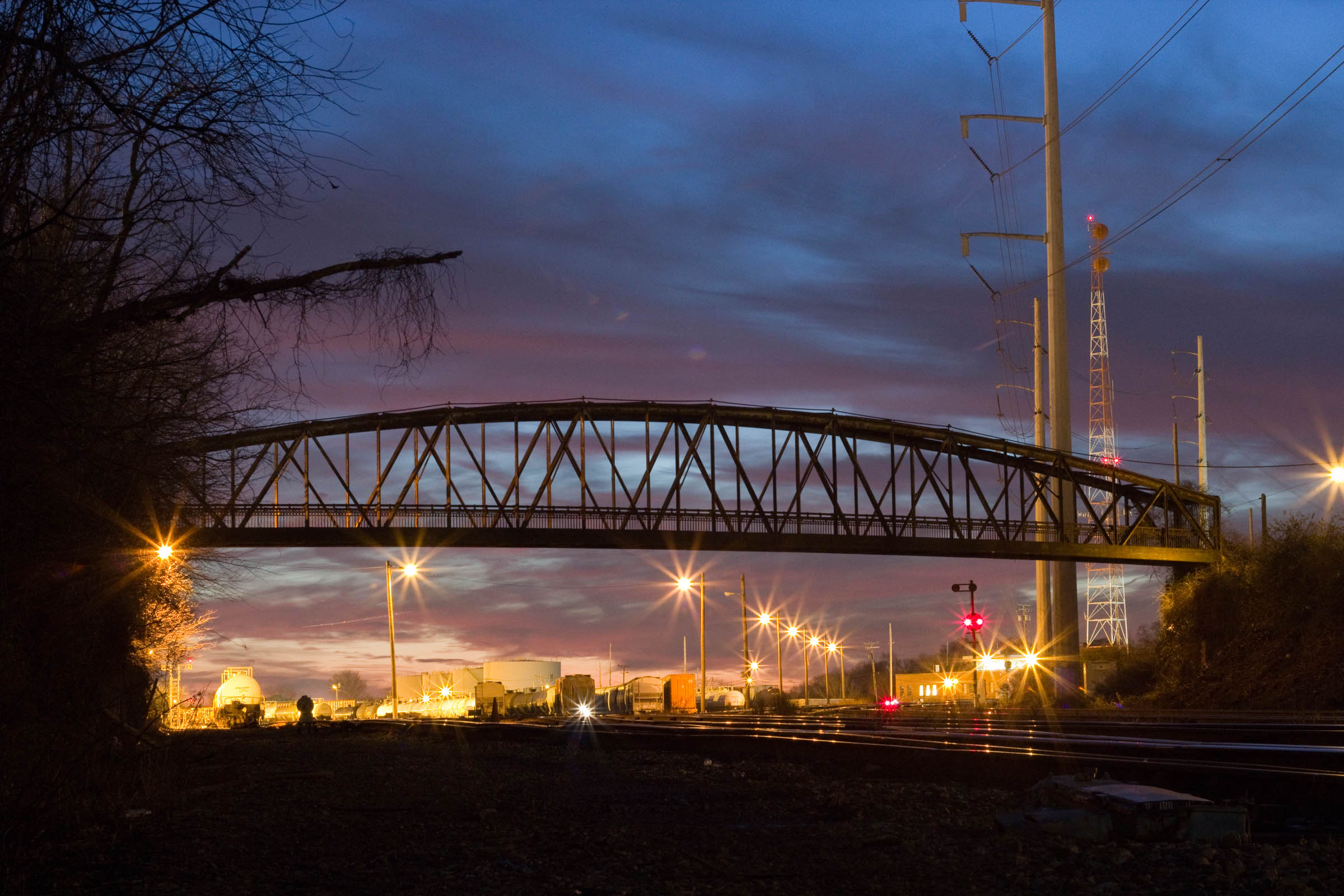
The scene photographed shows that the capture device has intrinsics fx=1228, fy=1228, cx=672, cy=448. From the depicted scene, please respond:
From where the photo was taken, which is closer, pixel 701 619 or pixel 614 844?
pixel 614 844

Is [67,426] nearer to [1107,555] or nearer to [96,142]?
[96,142]

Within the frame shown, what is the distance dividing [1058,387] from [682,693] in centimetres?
2525

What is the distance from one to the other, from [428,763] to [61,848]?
42.2 ft

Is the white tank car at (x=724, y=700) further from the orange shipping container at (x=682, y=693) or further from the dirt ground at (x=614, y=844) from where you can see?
the dirt ground at (x=614, y=844)

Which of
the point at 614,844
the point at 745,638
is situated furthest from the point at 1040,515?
the point at 614,844

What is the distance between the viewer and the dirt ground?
8.87 meters

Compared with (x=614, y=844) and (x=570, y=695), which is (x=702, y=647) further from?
(x=614, y=844)

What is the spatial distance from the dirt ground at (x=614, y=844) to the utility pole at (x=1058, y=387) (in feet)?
136

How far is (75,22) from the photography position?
5590 millimetres

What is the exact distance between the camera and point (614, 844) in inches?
442

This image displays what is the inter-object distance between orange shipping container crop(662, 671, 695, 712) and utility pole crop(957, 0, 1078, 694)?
762 inches

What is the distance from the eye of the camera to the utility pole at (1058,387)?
57.4 m

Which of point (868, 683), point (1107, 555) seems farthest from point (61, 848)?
point (868, 683)

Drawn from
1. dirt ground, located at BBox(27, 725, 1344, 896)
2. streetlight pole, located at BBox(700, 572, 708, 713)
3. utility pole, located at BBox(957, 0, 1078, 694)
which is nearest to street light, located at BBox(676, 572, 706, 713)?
streetlight pole, located at BBox(700, 572, 708, 713)
